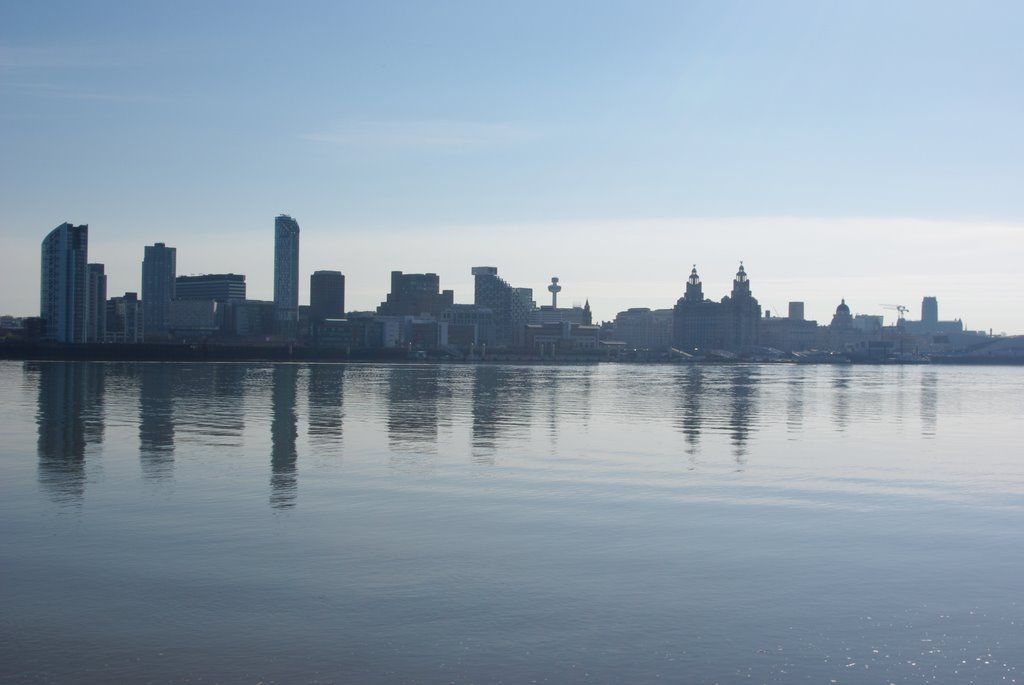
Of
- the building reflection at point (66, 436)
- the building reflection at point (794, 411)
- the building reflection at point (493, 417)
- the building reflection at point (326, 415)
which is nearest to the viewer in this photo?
the building reflection at point (66, 436)

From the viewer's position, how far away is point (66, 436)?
39.9 m

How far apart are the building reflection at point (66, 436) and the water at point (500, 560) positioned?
252mm

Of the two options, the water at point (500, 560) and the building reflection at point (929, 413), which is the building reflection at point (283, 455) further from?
the building reflection at point (929, 413)

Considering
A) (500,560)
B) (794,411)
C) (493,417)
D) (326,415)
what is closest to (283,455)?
(500,560)

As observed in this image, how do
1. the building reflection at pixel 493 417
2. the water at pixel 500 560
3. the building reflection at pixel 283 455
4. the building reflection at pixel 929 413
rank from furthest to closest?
the building reflection at pixel 929 413 → the building reflection at pixel 493 417 → the building reflection at pixel 283 455 → the water at pixel 500 560

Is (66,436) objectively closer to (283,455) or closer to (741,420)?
(283,455)

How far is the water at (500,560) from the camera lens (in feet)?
46.1


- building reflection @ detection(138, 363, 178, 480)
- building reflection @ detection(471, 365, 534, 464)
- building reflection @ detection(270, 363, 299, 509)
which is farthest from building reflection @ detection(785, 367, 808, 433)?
building reflection @ detection(138, 363, 178, 480)

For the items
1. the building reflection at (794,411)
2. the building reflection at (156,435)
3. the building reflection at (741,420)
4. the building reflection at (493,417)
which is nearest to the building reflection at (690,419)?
the building reflection at (741,420)

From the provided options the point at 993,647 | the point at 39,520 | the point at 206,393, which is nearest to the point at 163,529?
the point at 39,520

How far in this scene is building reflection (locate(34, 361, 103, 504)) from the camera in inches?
1079

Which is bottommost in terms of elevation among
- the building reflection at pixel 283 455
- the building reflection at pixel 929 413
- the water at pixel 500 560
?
the water at pixel 500 560

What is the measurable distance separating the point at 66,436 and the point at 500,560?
2669 cm

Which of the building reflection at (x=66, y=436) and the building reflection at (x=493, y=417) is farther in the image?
the building reflection at (x=493, y=417)
